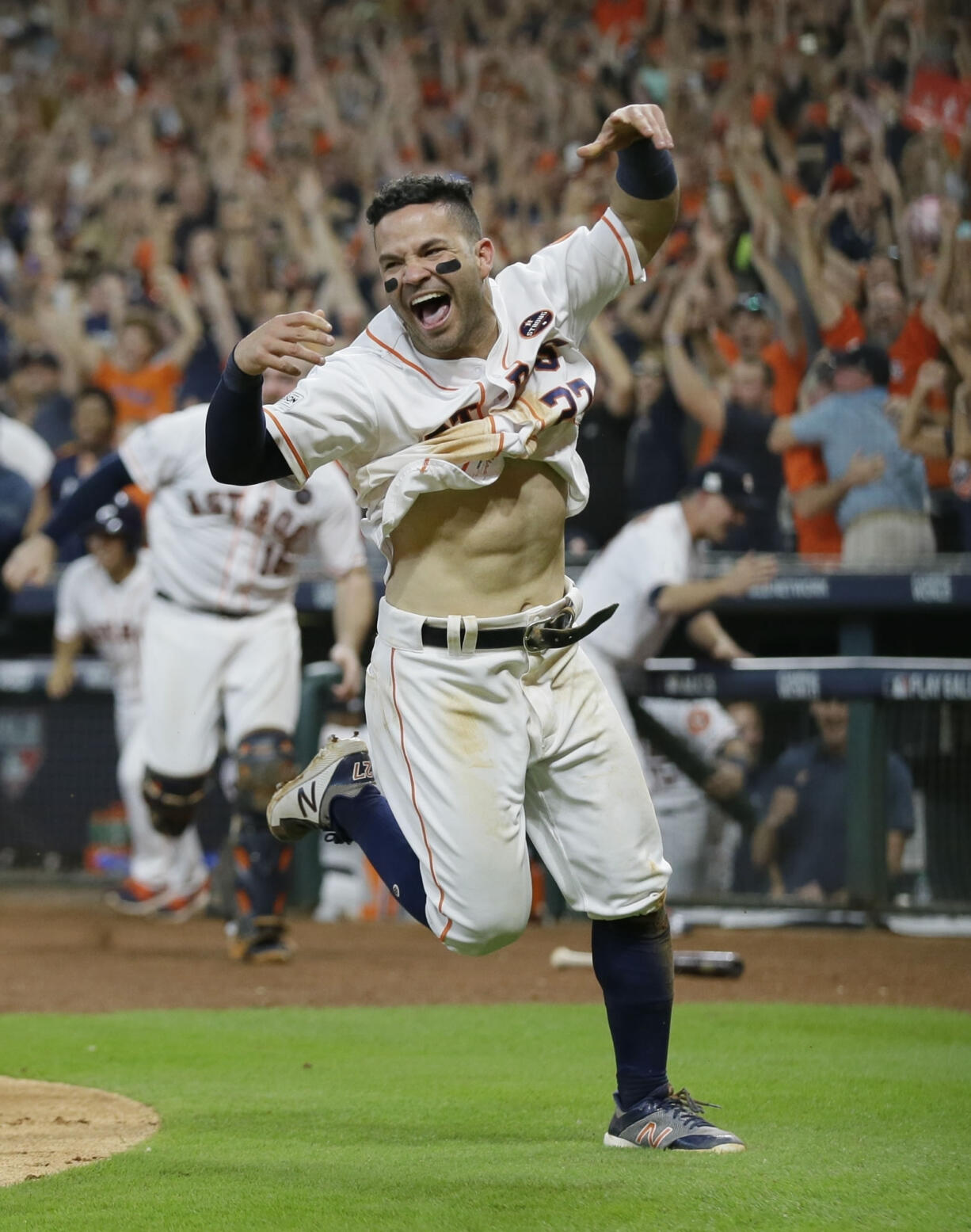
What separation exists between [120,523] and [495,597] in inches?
227

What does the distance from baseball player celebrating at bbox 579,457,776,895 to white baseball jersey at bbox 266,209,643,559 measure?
158 inches

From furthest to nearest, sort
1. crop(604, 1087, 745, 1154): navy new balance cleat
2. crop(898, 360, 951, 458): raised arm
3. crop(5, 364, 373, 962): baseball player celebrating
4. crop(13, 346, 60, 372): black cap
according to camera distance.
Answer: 1. crop(13, 346, 60, 372): black cap
2. crop(898, 360, 951, 458): raised arm
3. crop(5, 364, 373, 962): baseball player celebrating
4. crop(604, 1087, 745, 1154): navy new balance cleat

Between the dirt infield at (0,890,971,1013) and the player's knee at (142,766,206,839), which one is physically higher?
the player's knee at (142,766,206,839)

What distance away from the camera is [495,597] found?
11.0 ft

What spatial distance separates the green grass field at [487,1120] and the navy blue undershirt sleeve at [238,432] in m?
1.29

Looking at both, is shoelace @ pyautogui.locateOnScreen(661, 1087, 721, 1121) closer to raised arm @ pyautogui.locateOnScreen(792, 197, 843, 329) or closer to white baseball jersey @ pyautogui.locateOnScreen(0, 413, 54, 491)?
raised arm @ pyautogui.locateOnScreen(792, 197, 843, 329)

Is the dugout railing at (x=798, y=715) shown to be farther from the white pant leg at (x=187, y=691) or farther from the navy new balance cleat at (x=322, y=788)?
the navy new balance cleat at (x=322, y=788)

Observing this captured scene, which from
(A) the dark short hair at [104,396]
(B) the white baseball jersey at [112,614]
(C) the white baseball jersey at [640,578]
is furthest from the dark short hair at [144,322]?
(C) the white baseball jersey at [640,578]

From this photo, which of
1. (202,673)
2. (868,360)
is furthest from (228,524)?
(868,360)

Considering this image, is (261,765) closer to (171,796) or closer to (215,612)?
(171,796)

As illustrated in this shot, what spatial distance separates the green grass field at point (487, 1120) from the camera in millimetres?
2762

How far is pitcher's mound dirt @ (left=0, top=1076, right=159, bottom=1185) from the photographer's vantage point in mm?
3336

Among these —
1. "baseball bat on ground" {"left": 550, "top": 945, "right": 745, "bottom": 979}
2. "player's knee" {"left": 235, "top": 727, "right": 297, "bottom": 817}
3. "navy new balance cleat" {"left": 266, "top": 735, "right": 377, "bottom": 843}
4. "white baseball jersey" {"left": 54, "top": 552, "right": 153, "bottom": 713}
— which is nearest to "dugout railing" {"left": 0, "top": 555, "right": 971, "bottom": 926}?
"white baseball jersey" {"left": 54, "top": 552, "right": 153, "bottom": 713}

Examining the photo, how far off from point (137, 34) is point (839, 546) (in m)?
8.51
